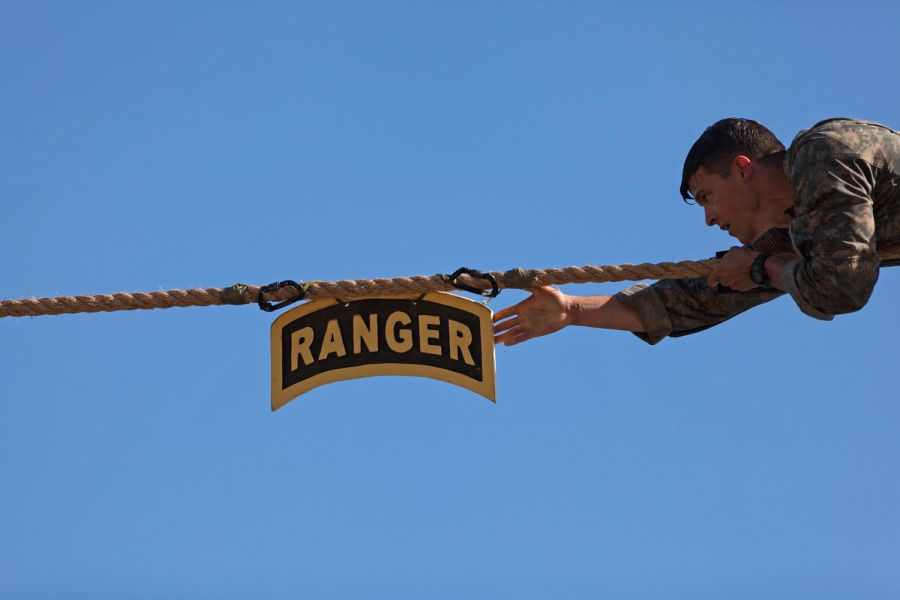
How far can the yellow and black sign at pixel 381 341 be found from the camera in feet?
22.0

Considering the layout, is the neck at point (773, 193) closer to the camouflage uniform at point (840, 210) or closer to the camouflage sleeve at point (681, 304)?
the camouflage uniform at point (840, 210)

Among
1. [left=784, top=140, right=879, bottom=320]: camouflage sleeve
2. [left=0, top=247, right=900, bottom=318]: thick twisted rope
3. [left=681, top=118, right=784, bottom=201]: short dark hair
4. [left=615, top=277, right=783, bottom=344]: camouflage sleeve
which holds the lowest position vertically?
[left=784, top=140, right=879, bottom=320]: camouflage sleeve

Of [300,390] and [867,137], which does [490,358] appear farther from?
[867,137]

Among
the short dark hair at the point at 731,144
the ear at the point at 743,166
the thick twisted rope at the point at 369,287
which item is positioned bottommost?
the thick twisted rope at the point at 369,287

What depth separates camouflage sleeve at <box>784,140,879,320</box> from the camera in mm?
5961

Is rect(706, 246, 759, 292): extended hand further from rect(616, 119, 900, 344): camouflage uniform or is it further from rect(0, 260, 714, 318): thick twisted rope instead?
rect(616, 119, 900, 344): camouflage uniform

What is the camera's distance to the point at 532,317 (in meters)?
7.19

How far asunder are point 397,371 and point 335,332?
38cm

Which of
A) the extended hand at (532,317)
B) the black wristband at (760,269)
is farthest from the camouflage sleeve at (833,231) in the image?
the extended hand at (532,317)

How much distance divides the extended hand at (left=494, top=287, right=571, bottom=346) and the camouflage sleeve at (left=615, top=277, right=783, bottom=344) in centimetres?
62

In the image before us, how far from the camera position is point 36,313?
7094 millimetres

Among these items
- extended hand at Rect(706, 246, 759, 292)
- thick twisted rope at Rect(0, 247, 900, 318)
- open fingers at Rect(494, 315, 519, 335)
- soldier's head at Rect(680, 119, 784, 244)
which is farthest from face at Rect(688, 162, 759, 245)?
open fingers at Rect(494, 315, 519, 335)

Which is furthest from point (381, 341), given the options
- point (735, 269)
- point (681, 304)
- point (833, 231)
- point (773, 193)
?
point (833, 231)

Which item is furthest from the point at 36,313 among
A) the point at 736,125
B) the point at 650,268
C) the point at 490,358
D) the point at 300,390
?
the point at 736,125
